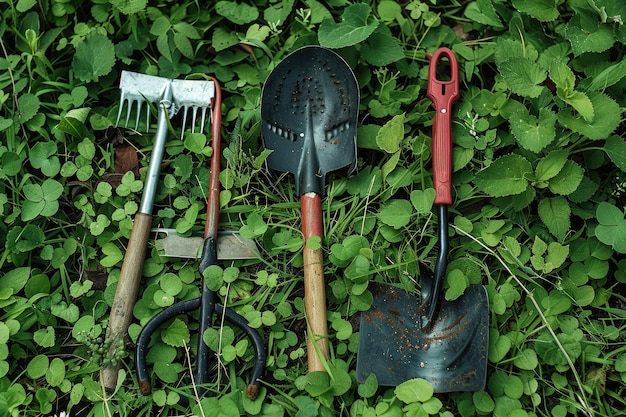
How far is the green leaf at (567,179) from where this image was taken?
2.14 m

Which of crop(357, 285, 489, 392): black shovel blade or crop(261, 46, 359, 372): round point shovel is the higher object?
crop(261, 46, 359, 372): round point shovel

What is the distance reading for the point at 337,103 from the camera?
2.28 meters

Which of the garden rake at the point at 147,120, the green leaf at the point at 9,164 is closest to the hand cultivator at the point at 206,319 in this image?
the garden rake at the point at 147,120

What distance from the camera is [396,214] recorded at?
2223 millimetres

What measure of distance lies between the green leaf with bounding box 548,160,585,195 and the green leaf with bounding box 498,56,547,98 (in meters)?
0.27

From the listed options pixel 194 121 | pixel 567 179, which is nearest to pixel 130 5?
pixel 194 121

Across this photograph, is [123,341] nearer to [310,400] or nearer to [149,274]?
[149,274]

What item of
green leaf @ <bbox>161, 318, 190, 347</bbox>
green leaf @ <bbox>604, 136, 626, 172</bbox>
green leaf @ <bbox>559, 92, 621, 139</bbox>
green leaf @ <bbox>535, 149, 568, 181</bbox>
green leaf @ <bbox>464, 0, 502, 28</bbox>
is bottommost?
green leaf @ <bbox>161, 318, 190, 347</bbox>

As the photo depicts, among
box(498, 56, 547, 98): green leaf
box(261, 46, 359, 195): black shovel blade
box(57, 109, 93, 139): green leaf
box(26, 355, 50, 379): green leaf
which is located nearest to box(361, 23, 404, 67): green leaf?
box(261, 46, 359, 195): black shovel blade

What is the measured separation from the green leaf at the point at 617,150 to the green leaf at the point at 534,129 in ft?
0.72

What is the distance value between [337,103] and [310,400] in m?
0.99

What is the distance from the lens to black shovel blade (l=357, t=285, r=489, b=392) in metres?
2.07

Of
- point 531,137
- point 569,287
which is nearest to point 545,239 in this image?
point 569,287

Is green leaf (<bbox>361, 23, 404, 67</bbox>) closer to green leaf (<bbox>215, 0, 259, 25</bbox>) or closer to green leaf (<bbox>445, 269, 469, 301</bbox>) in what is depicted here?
green leaf (<bbox>215, 0, 259, 25</bbox>)
